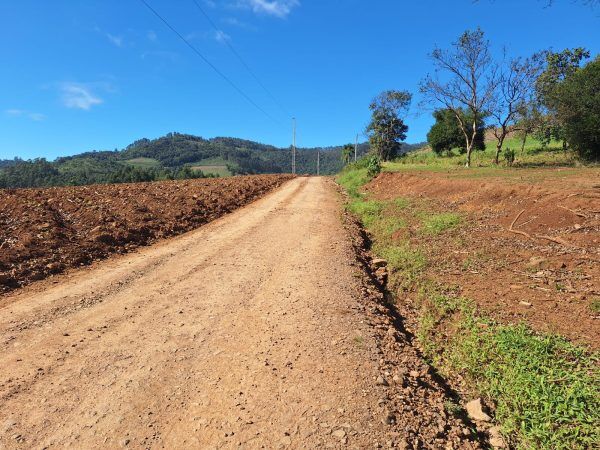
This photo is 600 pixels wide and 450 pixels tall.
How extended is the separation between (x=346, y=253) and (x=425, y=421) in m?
5.68

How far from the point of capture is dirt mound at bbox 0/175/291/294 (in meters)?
7.91

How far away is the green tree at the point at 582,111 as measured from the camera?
23.2 m

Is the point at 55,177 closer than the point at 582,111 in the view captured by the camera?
No

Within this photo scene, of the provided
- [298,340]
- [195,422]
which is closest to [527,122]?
[298,340]

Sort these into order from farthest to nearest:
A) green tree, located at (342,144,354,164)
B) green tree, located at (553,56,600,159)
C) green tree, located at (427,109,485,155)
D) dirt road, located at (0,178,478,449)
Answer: green tree, located at (342,144,354,164), green tree, located at (427,109,485,155), green tree, located at (553,56,600,159), dirt road, located at (0,178,478,449)

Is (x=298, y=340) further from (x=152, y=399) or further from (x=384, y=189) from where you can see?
(x=384, y=189)

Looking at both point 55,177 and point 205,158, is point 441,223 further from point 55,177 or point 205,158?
point 205,158

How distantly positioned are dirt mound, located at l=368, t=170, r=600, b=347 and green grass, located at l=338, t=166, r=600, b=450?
1.01ft

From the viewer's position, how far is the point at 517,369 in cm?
419

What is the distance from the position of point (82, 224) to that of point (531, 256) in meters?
11.0

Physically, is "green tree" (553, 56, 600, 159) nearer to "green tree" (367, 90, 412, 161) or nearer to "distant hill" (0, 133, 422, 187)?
"green tree" (367, 90, 412, 161)

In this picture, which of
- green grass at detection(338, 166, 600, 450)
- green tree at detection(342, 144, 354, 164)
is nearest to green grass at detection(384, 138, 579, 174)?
green grass at detection(338, 166, 600, 450)

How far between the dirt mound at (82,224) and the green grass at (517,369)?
7.11m

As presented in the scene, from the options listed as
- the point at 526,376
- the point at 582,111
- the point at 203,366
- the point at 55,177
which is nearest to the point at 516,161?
the point at 582,111
